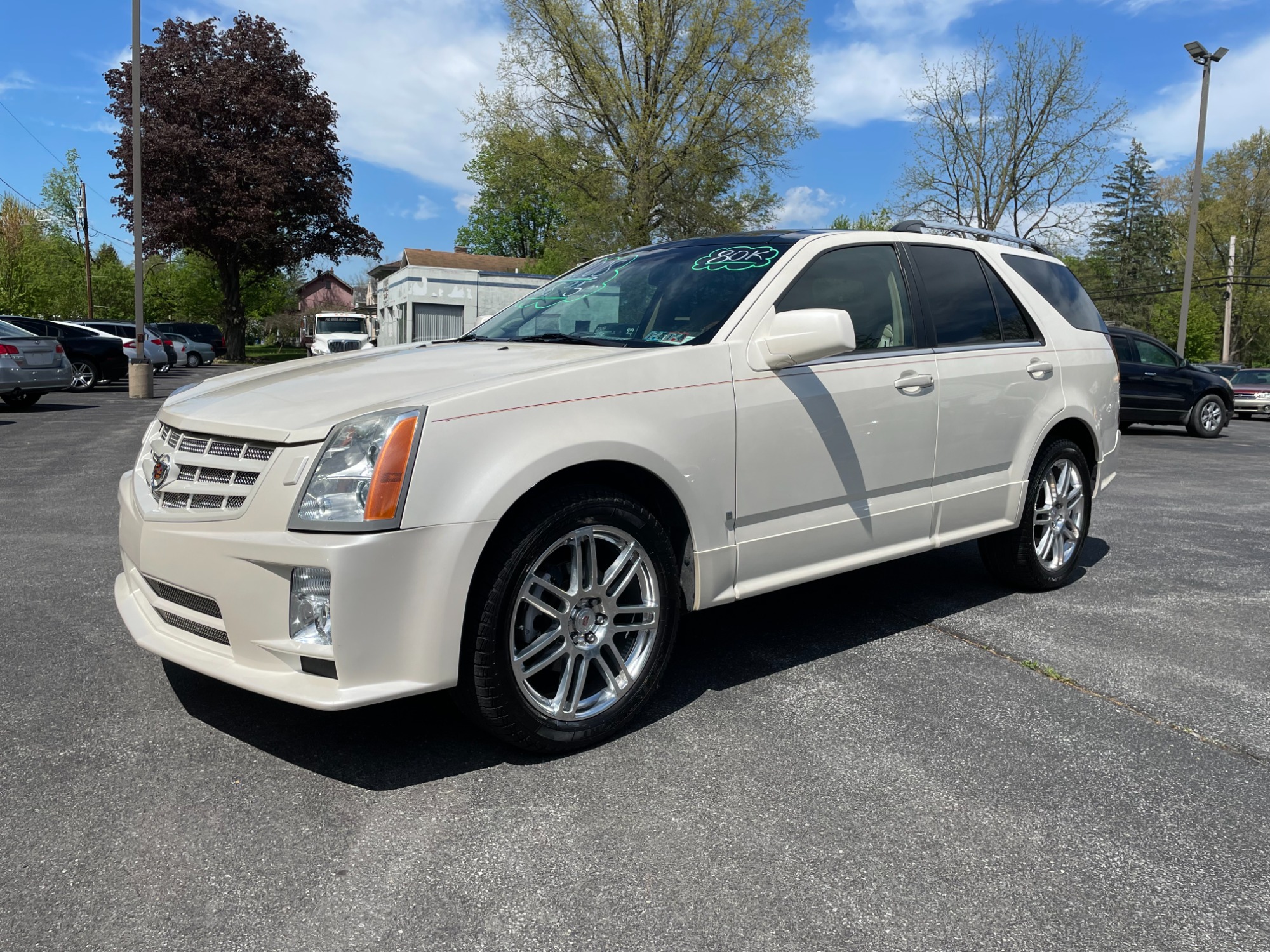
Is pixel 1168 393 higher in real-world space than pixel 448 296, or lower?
lower

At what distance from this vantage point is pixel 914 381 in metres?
4.09

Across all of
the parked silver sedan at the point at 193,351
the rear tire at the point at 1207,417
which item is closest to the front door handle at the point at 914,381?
the rear tire at the point at 1207,417

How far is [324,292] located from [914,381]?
12369cm

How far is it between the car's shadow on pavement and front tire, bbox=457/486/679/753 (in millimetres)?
186

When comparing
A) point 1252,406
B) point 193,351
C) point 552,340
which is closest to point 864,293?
point 552,340

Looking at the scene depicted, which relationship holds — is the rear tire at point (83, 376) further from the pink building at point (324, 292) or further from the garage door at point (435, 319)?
the pink building at point (324, 292)

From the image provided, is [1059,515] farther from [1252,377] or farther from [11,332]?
[1252,377]

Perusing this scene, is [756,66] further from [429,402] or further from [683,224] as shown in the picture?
[429,402]

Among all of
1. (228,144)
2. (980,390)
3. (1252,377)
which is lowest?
(1252,377)

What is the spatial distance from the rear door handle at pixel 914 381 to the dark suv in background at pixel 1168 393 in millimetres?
15401

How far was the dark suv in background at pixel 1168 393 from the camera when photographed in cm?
1764

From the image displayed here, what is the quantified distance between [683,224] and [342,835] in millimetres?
25823

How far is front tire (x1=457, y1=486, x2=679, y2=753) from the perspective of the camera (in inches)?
112

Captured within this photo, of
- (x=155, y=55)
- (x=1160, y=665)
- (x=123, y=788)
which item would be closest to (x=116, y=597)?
(x=123, y=788)
